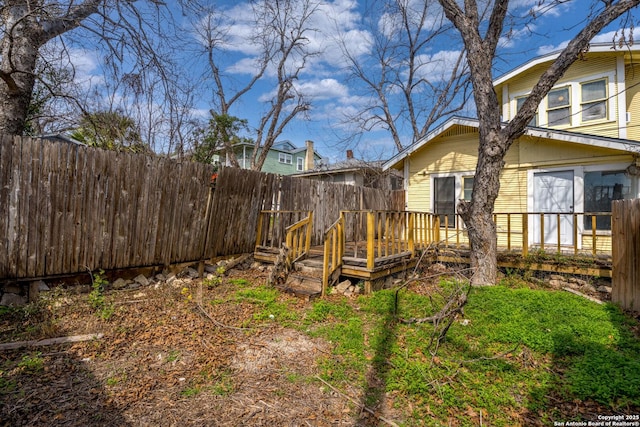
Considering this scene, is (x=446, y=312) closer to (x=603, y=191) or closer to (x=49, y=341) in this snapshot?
(x=49, y=341)

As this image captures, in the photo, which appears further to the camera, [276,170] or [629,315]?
[276,170]

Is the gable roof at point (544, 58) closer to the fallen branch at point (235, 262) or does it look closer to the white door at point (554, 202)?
the white door at point (554, 202)

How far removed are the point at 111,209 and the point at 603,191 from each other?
10730 mm

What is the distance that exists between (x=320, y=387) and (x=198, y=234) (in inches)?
169

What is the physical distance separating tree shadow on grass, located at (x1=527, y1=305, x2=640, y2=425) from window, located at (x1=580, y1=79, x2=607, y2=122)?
307 inches

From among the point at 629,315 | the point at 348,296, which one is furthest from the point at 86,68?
the point at 629,315

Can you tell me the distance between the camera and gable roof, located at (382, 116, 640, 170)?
6.93 meters

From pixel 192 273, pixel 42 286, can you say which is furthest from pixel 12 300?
pixel 192 273

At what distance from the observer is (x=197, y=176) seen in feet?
20.4

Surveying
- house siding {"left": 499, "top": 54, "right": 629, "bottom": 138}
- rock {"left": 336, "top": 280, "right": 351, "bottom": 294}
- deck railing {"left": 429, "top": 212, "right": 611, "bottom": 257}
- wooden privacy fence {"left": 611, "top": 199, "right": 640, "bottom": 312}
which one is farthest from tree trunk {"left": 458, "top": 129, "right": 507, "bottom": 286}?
house siding {"left": 499, "top": 54, "right": 629, "bottom": 138}

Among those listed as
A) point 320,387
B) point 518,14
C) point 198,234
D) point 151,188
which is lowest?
point 320,387

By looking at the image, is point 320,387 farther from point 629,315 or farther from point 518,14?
point 518,14

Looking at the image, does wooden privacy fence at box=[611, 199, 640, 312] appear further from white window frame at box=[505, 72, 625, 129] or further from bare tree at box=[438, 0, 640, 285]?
white window frame at box=[505, 72, 625, 129]

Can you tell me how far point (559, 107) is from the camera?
9.58 meters
